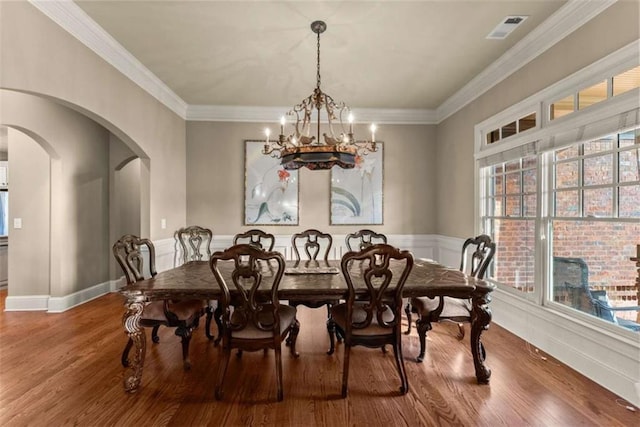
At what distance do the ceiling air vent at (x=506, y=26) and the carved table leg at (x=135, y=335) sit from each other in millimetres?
3584

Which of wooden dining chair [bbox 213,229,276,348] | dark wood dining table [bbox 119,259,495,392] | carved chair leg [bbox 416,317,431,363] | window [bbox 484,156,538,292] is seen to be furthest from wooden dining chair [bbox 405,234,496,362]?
wooden dining chair [bbox 213,229,276,348]

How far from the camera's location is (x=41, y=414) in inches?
80.3

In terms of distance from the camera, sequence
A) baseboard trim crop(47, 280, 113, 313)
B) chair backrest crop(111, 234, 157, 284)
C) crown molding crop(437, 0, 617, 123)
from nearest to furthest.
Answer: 1. crown molding crop(437, 0, 617, 123)
2. chair backrest crop(111, 234, 157, 284)
3. baseboard trim crop(47, 280, 113, 313)

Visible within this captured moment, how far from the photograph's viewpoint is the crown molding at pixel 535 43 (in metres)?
2.48

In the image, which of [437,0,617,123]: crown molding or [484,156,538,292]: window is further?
[484,156,538,292]: window

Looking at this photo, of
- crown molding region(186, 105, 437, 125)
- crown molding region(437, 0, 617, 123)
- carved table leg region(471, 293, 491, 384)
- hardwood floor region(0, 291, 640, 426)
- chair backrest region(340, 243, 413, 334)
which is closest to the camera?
hardwood floor region(0, 291, 640, 426)

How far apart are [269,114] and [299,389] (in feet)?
12.9

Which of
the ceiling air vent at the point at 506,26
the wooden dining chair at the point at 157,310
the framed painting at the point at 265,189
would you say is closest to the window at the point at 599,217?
the ceiling air vent at the point at 506,26

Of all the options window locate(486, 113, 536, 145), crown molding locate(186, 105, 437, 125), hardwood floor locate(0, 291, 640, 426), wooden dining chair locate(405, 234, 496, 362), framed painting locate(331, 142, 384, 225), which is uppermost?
crown molding locate(186, 105, 437, 125)

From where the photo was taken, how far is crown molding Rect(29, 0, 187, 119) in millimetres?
2525

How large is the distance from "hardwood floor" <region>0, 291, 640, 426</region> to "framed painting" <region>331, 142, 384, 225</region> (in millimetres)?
2261

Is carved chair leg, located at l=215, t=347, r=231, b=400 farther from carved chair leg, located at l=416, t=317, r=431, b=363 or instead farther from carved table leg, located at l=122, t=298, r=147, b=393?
carved chair leg, located at l=416, t=317, r=431, b=363

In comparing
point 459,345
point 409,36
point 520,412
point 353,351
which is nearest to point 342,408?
point 353,351

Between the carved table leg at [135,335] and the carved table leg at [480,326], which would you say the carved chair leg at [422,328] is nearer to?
the carved table leg at [480,326]
